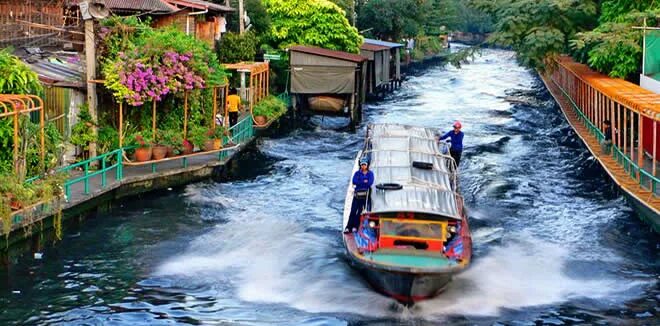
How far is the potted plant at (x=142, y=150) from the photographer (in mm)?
22797

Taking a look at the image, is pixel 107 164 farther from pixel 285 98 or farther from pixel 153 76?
pixel 285 98

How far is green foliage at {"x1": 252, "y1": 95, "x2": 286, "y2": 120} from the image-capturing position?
112ft

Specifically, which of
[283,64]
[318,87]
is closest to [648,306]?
[318,87]

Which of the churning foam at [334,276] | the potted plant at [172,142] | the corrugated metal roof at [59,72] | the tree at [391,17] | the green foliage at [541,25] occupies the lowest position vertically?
the churning foam at [334,276]

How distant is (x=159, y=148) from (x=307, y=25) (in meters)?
20.8

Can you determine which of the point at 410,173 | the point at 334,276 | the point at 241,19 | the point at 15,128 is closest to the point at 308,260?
the point at 334,276

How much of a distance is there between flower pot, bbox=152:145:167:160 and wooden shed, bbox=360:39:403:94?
967 inches

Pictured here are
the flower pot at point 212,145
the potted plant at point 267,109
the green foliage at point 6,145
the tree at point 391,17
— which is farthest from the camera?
the tree at point 391,17

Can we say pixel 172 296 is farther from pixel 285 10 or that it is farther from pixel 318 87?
pixel 285 10

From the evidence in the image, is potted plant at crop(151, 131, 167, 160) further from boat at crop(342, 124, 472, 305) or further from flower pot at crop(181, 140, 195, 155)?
boat at crop(342, 124, 472, 305)

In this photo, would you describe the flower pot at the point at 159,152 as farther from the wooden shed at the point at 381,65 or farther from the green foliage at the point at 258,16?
the wooden shed at the point at 381,65

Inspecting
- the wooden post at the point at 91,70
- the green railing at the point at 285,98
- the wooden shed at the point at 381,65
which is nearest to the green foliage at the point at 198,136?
the wooden post at the point at 91,70

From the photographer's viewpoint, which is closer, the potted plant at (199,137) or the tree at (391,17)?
the potted plant at (199,137)

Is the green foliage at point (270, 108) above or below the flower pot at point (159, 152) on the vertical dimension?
above
